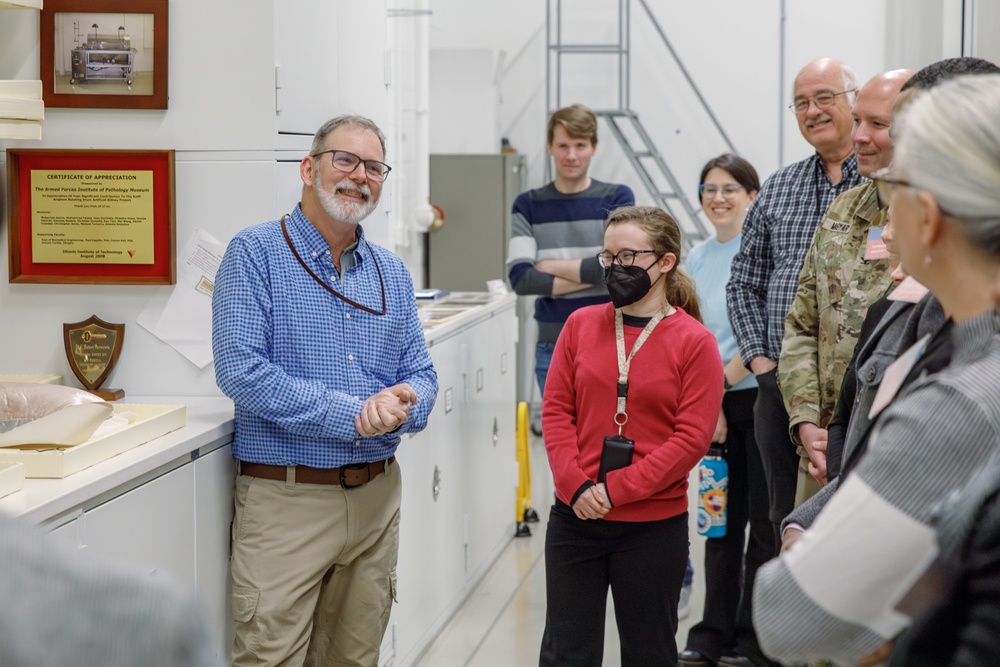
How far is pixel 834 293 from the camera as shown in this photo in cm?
251

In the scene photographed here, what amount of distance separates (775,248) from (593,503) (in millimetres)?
929

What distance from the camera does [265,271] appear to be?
2.41 meters

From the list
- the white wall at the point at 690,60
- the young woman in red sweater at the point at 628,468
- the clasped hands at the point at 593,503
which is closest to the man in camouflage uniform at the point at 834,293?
the young woman in red sweater at the point at 628,468

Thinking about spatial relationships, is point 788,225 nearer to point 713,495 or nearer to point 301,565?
point 713,495

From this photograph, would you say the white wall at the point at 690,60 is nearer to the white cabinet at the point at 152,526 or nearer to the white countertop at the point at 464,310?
the white countertop at the point at 464,310

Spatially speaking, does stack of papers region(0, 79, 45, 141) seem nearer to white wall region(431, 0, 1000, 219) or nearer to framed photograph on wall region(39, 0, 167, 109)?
framed photograph on wall region(39, 0, 167, 109)

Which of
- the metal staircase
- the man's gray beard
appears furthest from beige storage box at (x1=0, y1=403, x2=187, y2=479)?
the metal staircase

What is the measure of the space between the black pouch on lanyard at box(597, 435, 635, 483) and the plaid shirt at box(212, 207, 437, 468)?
17.2 inches

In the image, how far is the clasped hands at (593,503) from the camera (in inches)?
98.4

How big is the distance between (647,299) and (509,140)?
574cm

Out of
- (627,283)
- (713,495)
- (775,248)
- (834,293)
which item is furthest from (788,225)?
(713,495)

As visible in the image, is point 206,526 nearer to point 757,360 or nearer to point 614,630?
point 757,360

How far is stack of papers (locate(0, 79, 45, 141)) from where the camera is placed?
94.3 inches

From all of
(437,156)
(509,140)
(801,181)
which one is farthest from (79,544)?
(509,140)
